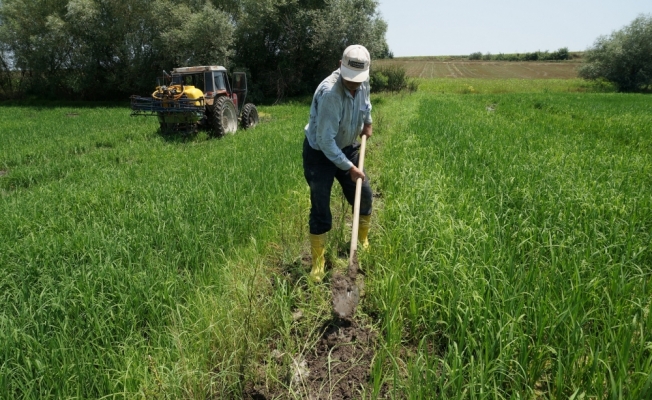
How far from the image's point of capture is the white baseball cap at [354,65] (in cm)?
267

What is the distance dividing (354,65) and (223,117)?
312 inches

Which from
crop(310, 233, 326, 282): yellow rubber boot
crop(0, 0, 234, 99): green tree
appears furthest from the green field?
crop(0, 0, 234, 99): green tree

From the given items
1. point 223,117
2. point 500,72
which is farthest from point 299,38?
point 500,72

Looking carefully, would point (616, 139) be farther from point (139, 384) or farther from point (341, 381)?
point (139, 384)

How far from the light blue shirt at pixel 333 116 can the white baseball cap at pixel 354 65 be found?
0.14m

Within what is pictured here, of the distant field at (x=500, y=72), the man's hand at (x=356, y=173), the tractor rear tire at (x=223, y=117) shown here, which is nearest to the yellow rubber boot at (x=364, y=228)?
the man's hand at (x=356, y=173)

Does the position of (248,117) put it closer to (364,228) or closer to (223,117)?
(223,117)

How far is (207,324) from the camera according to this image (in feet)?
7.77

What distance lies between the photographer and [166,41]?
2078 cm

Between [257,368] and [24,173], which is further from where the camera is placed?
[24,173]

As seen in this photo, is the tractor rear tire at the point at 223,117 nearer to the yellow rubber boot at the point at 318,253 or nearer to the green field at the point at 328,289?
the green field at the point at 328,289

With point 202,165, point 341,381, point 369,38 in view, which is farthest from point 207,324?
point 369,38

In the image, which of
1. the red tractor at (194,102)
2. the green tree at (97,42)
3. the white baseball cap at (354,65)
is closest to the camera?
the white baseball cap at (354,65)

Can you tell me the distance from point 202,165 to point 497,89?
29.7 metres
